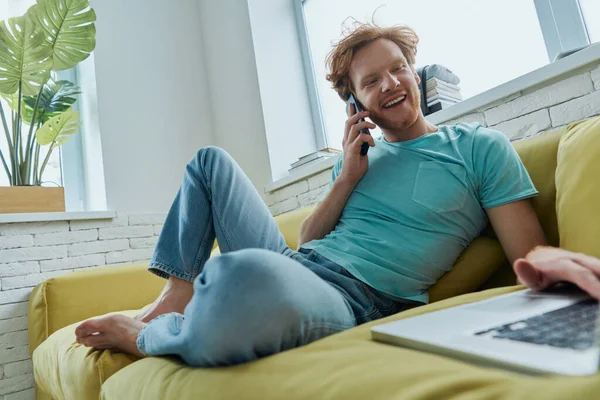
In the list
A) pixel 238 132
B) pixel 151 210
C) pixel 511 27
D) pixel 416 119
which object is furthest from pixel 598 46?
pixel 151 210

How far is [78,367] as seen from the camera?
1.08 m

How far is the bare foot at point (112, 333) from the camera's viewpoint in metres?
1.01

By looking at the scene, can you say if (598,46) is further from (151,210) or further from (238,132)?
(151,210)

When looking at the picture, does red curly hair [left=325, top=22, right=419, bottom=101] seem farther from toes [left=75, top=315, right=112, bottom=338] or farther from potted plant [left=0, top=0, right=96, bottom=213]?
potted plant [left=0, top=0, right=96, bottom=213]

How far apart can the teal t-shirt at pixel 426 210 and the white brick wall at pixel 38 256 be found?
1.87 metres

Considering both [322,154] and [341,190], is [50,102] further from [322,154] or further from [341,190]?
[341,190]

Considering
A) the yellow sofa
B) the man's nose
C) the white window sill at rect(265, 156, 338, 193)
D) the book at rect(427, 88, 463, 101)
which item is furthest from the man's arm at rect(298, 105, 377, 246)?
the white window sill at rect(265, 156, 338, 193)

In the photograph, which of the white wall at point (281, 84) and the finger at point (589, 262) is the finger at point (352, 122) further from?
the white wall at point (281, 84)

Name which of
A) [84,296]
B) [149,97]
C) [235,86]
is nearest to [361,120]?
[84,296]

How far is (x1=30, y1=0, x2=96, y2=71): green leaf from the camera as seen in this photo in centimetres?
255

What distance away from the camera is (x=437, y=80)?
70.3 inches

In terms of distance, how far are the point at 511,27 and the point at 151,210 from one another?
2.21 metres

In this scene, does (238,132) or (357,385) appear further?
(238,132)

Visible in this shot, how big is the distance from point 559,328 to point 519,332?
37mm
